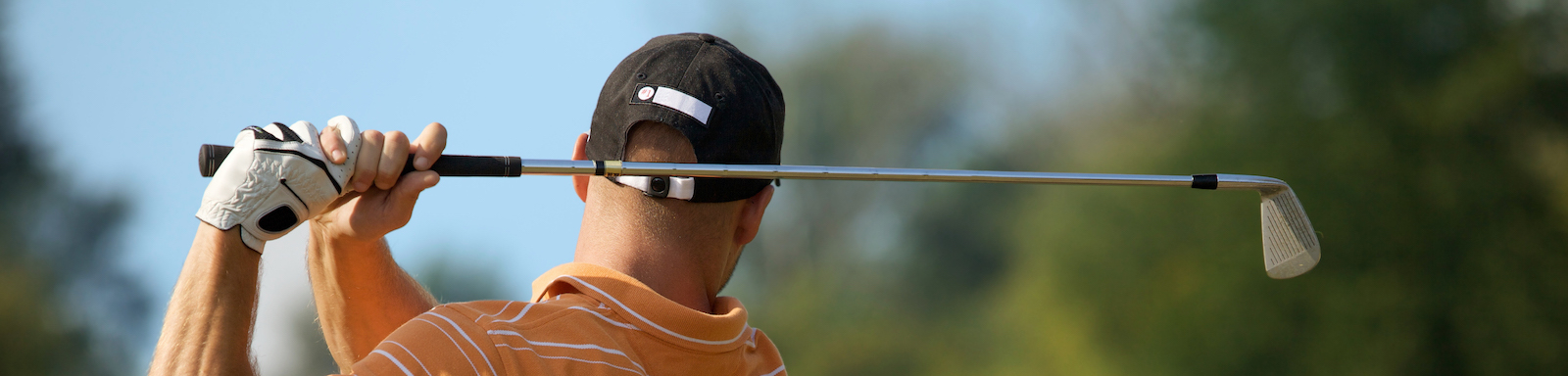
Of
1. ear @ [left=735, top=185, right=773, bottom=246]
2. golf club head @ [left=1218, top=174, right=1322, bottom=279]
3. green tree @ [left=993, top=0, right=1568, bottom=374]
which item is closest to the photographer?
ear @ [left=735, top=185, right=773, bottom=246]

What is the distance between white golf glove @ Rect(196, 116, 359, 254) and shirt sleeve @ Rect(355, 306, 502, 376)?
8.6 inches

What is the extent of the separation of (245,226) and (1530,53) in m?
10.3

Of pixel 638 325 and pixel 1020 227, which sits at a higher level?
pixel 638 325

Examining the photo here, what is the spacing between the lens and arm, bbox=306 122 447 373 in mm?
1568

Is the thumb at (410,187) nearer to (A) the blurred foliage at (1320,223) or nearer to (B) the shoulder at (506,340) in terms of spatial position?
(B) the shoulder at (506,340)

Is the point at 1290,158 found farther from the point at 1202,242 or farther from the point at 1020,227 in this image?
→ the point at 1020,227

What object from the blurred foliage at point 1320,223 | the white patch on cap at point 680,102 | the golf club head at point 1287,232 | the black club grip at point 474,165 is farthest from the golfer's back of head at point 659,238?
the blurred foliage at point 1320,223

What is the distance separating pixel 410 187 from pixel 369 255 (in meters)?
0.60

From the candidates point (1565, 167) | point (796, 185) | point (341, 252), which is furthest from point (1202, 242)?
point (341, 252)

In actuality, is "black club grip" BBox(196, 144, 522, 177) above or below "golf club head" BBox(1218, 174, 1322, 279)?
above

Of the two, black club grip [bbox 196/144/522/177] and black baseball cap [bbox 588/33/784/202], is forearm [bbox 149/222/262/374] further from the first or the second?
black baseball cap [bbox 588/33/784/202]

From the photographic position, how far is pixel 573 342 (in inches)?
59.4

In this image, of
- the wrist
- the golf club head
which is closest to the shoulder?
the wrist

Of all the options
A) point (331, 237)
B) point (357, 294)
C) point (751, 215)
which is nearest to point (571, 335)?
point (751, 215)
